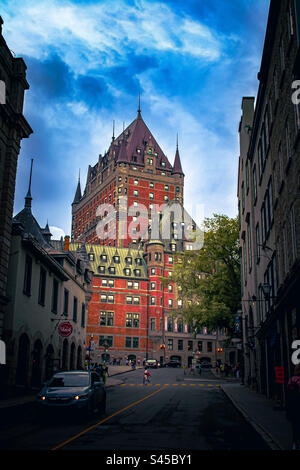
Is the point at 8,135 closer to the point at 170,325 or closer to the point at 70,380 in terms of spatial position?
the point at 70,380

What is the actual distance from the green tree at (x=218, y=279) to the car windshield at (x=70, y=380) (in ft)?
90.7

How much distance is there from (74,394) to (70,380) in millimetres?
1419

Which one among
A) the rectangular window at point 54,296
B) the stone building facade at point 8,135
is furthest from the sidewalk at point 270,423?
the rectangular window at point 54,296

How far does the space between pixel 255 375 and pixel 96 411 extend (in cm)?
1832

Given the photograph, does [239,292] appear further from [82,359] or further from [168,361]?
[168,361]

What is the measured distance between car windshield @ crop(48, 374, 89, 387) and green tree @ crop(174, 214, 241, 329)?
27651 mm

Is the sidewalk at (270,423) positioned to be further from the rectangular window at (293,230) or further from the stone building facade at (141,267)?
the stone building facade at (141,267)

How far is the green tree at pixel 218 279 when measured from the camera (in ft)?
146

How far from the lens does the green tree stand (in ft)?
146

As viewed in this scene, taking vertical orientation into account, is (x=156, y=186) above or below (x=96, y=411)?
above

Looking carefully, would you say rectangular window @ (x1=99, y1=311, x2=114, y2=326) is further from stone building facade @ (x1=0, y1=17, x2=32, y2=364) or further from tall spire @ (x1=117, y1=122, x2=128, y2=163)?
stone building facade @ (x1=0, y1=17, x2=32, y2=364)

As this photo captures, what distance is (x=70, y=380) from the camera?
1617 centimetres

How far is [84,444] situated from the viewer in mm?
10266
